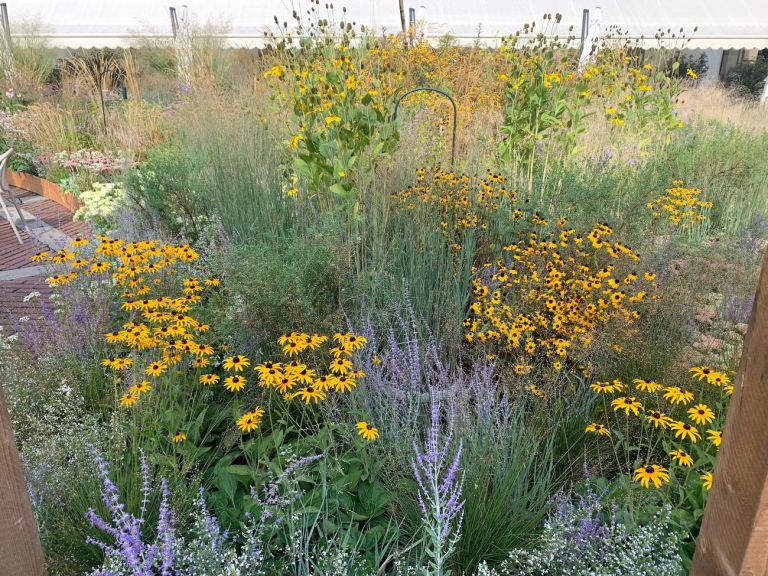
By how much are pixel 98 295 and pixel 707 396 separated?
2.85 m

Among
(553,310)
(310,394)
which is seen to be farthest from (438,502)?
(553,310)

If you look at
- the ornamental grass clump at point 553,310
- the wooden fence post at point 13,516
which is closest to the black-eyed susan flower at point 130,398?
the wooden fence post at point 13,516

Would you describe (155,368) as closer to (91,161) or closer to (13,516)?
(13,516)

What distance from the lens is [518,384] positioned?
7.89ft

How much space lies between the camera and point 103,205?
19.1 ft

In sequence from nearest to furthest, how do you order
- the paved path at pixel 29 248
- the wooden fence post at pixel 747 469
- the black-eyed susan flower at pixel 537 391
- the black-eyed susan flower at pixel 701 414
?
the wooden fence post at pixel 747 469
the black-eyed susan flower at pixel 701 414
the black-eyed susan flower at pixel 537 391
the paved path at pixel 29 248

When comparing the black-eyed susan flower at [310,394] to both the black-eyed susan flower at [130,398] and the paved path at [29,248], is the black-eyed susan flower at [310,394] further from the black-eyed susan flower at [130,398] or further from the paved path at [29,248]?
the paved path at [29,248]

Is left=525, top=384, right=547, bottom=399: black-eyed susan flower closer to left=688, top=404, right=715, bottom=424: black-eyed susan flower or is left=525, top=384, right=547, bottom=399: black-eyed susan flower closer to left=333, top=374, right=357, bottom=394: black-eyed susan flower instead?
left=688, top=404, right=715, bottom=424: black-eyed susan flower

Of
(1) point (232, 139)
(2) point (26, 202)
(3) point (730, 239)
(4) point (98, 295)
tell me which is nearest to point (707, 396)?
(3) point (730, 239)

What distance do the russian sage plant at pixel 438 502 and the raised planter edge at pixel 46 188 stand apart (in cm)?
608

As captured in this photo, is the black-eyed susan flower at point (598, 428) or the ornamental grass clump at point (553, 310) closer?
the black-eyed susan flower at point (598, 428)

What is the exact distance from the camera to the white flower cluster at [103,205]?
18.0 feet

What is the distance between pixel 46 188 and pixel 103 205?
9.82 ft

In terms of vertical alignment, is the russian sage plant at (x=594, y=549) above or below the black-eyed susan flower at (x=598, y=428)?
below
